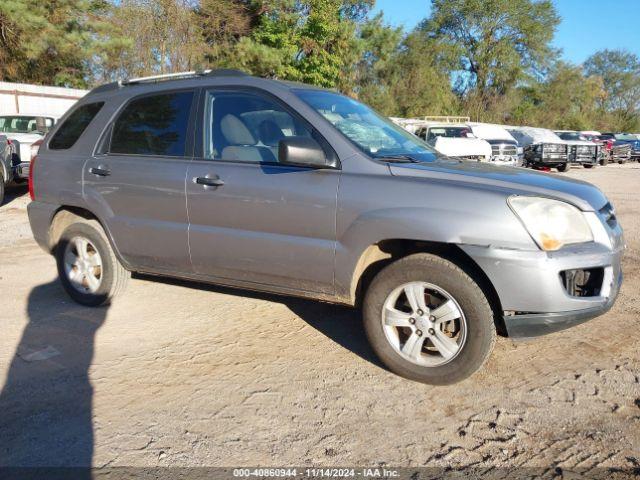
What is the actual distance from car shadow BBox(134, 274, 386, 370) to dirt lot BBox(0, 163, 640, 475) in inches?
0.8

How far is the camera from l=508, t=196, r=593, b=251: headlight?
9.70 feet

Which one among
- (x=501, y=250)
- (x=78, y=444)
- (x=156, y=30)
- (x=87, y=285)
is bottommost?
(x=78, y=444)

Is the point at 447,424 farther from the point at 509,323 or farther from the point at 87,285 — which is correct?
the point at 87,285

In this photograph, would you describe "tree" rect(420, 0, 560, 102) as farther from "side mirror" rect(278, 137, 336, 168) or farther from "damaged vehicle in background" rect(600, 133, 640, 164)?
"side mirror" rect(278, 137, 336, 168)

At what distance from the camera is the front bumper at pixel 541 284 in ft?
9.61

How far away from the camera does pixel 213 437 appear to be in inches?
110

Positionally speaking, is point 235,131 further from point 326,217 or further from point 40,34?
point 40,34

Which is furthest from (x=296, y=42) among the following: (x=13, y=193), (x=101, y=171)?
(x=101, y=171)

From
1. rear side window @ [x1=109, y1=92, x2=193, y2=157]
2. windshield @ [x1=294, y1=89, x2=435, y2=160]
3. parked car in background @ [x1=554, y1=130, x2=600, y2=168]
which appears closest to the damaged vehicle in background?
parked car in background @ [x1=554, y1=130, x2=600, y2=168]

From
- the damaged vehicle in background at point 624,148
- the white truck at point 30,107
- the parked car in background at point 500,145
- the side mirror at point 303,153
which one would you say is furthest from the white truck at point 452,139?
the damaged vehicle in background at point 624,148

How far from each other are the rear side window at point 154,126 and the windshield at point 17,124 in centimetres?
996

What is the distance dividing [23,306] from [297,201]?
2827 mm

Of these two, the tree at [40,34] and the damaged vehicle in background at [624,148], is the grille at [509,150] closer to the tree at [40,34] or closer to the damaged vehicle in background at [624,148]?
the damaged vehicle in background at [624,148]

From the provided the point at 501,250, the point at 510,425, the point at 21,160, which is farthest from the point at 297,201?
the point at 21,160
